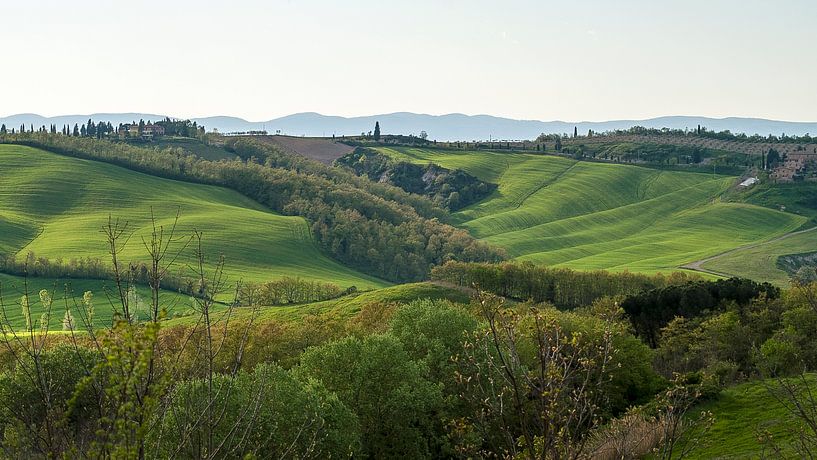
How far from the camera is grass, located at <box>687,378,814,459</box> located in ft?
96.1

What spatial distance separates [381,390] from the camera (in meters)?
44.5

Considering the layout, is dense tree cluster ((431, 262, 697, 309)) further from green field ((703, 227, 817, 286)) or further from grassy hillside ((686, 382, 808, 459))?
grassy hillside ((686, 382, 808, 459))

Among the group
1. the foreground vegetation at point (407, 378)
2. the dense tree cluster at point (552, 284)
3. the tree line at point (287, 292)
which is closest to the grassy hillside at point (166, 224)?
the tree line at point (287, 292)

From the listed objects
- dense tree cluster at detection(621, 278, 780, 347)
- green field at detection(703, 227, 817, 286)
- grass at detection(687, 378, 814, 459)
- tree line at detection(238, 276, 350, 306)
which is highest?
grass at detection(687, 378, 814, 459)

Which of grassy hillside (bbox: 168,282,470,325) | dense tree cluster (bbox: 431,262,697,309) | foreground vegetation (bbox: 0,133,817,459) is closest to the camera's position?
foreground vegetation (bbox: 0,133,817,459)

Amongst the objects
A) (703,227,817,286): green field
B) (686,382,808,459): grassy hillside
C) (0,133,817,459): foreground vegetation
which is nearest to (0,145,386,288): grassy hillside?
(0,133,817,459): foreground vegetation

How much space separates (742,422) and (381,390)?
1866cm

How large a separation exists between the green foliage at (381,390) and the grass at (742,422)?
14104mm

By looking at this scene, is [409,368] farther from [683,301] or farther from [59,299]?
[59,299]

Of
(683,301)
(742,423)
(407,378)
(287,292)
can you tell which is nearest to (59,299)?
(287,292)

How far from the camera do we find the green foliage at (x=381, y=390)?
43156 mm

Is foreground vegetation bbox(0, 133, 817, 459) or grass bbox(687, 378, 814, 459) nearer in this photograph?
foreground vegetation bbox(0, 133, 817, 459)

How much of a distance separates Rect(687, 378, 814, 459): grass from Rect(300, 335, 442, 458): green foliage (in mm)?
14104

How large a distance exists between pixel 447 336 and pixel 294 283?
86.4 metres
